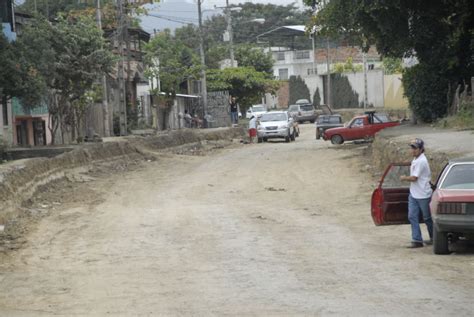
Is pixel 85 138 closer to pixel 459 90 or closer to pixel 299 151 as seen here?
pixel 299 151

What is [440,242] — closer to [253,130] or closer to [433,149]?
[433,149]

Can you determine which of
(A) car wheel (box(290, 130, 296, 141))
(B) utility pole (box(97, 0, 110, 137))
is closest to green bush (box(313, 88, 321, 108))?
(A) car wheel (box(290, 130, 296, 141))

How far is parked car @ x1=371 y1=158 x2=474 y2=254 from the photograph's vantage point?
469 inches

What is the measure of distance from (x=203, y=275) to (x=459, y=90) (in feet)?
87.0

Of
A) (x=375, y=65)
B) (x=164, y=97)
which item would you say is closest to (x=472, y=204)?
(x=164, y=97)

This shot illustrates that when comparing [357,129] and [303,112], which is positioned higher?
[303,112]

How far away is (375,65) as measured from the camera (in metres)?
106

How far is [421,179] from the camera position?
13.2 m

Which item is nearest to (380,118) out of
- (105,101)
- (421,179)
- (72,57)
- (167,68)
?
(105,101)

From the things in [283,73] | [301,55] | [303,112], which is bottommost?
[303,112]

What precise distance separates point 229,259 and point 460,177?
12.4 feet

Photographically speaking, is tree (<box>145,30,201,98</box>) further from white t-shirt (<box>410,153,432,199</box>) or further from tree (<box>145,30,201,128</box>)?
white t-shirt (<box>410,153,432,199</box>)

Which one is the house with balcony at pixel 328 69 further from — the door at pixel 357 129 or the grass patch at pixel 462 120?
the grass patch at pixel 462 120

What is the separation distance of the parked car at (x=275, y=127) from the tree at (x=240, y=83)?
20.6 m
